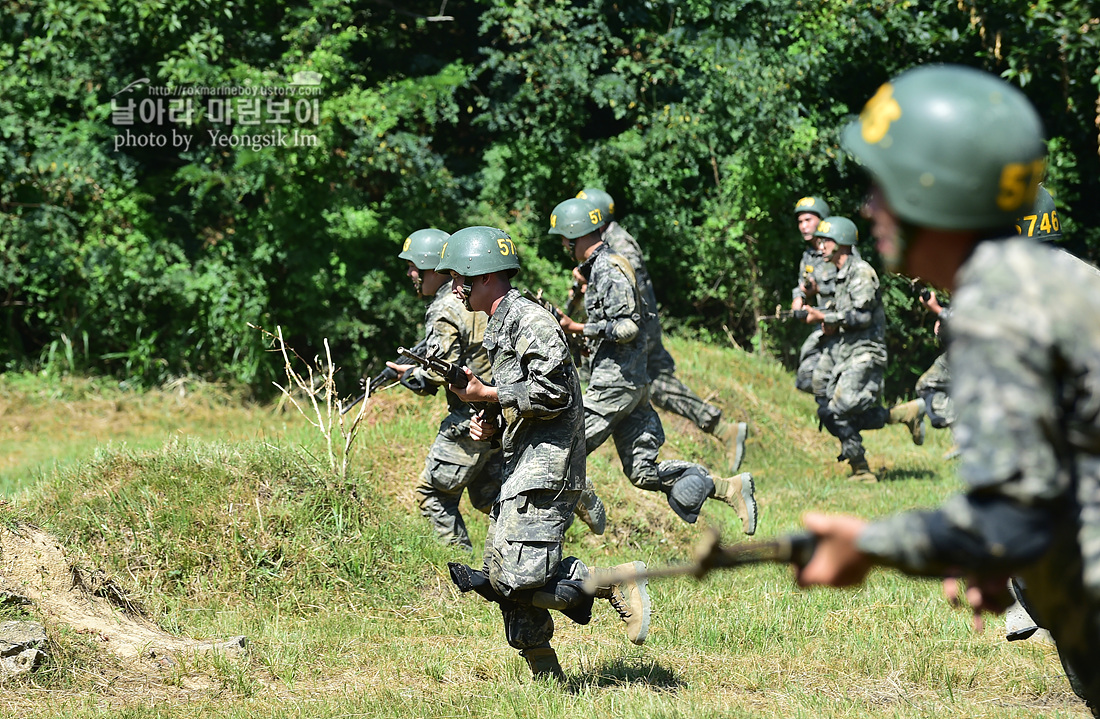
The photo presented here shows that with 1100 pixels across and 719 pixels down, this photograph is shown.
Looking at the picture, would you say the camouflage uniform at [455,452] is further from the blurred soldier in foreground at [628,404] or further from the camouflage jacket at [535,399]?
the camouflage jacket at [535,399]

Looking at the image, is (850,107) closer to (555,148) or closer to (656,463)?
(555,148)

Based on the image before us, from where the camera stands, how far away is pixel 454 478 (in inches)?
301

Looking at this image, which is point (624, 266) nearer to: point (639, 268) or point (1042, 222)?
point (639, 268)

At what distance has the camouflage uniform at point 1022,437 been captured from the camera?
2.21 metres

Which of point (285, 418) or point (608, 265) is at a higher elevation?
point (608, 265)

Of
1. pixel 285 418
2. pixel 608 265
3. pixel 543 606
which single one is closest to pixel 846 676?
pixel 543 606

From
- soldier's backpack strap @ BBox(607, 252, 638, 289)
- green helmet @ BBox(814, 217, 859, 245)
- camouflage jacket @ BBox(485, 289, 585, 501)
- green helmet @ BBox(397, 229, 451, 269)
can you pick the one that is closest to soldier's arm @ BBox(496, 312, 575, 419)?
camouflage jacket @ BBox(485, 289, 585, 501)

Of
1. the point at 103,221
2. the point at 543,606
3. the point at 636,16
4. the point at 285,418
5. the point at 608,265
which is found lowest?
the point at 285,418

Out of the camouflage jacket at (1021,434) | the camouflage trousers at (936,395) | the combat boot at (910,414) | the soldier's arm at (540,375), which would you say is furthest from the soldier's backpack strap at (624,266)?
the camouflage jacket at (1021,434)

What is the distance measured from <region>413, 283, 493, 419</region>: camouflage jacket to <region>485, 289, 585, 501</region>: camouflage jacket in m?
2.31

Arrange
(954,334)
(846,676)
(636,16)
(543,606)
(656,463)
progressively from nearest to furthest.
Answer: (954,334), (543,606), (846,676), (656,463), (636,16)

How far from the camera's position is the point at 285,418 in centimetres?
1369

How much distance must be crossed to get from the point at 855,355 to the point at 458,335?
4.98 m

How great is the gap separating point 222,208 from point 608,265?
332 inches
